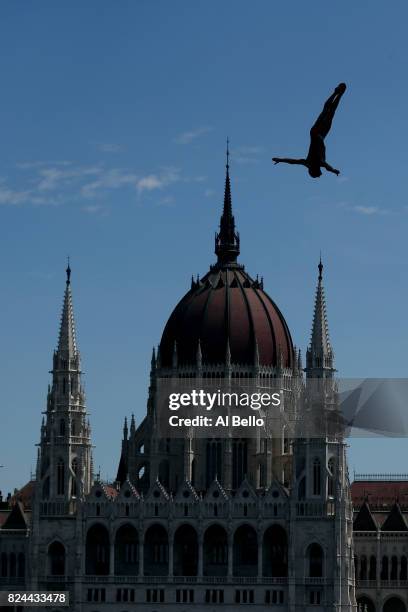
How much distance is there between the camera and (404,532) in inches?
5064

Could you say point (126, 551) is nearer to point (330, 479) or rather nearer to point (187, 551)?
point (187, 551)

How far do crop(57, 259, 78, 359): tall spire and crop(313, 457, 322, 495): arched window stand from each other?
22.0 metres

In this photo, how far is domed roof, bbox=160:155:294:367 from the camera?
436 feet

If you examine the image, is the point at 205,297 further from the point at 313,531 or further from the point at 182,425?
the point at 313,531

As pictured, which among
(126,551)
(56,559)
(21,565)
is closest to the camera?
(56,559)

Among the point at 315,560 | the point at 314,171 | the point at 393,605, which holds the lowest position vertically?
the point at 393,605

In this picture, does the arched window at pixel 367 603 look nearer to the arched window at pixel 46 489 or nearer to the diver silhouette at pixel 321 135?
the arched window at pixel 46 489

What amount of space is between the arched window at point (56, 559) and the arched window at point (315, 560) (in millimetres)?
19576

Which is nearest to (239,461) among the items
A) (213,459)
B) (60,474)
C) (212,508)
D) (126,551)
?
(213,459)

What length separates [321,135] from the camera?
78.0ft

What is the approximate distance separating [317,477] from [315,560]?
633 cm

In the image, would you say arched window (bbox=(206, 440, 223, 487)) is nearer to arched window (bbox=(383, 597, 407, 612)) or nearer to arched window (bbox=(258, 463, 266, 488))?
arched window (bbox=(258, 463, 266, 488))

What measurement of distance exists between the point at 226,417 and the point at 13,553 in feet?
68.3

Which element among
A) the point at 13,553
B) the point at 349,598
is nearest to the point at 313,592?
the point at 349,598
